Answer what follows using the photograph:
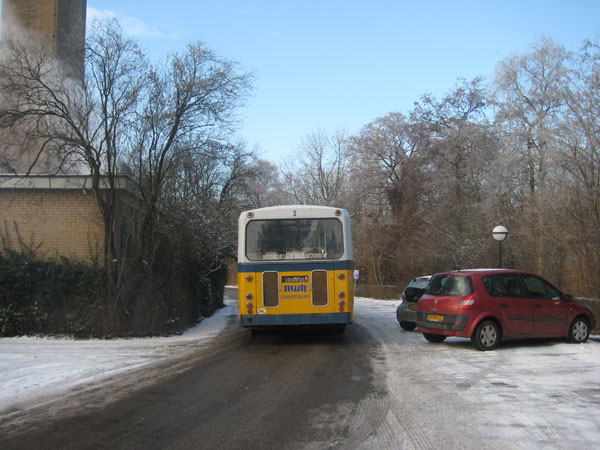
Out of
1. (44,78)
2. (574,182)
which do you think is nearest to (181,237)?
(44,78)

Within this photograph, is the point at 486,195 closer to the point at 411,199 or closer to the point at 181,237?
the point at 411,199

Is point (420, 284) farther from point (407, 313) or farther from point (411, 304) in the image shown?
point (407, 313)

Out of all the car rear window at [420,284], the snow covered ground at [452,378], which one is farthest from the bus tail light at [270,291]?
the car rear window at [420,284]

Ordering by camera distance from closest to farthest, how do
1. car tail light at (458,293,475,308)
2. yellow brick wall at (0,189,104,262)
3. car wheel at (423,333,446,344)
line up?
car tail light at (458,293,475,308) < car wheel at (423,333,446,344) < yellow brick wall at (0,189,104,262)

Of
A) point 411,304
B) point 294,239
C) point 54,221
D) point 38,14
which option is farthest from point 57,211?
point 38,14

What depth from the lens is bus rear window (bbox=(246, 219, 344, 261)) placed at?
12312mm

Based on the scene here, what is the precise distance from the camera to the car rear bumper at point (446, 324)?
1118 centimetres

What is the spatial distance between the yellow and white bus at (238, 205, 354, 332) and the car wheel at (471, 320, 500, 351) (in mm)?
2787

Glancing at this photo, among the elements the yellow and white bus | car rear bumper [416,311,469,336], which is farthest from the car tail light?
the yellow and white bus

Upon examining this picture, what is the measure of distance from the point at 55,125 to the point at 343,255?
28.1ft

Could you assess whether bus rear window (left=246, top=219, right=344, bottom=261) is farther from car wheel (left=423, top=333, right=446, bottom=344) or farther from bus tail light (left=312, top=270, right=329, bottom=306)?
car wheel (left=423, top=333, right=446, bottom=344)

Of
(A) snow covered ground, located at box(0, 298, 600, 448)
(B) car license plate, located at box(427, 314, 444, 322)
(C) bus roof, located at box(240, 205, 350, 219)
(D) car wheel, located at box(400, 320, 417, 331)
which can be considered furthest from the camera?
(D) car wheel, located at box(400, 320, 417, 331)

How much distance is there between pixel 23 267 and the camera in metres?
13.9

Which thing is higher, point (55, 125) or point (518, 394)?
point (55, 125)
